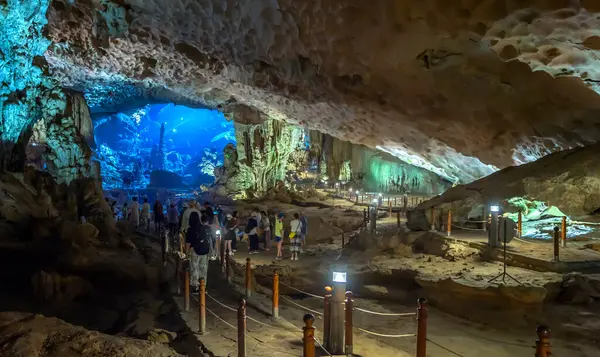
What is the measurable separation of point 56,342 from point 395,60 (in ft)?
32.4

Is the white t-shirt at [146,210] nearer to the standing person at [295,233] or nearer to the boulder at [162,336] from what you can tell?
the standing person at [295,233]

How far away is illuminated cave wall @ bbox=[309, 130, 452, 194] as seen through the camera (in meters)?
27.3

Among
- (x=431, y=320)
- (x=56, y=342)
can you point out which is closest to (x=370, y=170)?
(x=431, y=320)

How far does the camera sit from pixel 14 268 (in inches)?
373

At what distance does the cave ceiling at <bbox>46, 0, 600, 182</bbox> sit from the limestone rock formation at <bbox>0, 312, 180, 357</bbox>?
7.47 metres

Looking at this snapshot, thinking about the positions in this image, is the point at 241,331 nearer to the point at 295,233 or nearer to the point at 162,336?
the point at 162,336

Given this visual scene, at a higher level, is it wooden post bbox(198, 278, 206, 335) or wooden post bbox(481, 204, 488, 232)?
wooden post bbox(481, 204, 488, 232)

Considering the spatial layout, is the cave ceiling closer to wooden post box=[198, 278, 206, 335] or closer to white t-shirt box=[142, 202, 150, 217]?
white t-shirt box=[142, 202, 150, 217]

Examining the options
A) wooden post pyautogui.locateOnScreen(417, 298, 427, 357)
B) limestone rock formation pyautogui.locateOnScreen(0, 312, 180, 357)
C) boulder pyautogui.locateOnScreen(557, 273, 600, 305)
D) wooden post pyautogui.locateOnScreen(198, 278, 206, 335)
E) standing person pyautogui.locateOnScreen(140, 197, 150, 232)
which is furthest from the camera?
standing person pyautogui.locateOnScreen(140, 197, 150, 232)

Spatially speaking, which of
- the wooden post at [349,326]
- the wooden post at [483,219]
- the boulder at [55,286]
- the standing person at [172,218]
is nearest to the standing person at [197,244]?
the boulder at [55,286]

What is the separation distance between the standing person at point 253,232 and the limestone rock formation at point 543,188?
4.66 meters

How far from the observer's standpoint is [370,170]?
29188 mm

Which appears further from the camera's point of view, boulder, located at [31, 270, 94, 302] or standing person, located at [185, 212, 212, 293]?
boulder, located at [31, 270, 94, 302]

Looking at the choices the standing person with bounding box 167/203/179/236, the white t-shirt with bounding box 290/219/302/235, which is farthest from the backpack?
the standing person with bounding box 167/203/179/236
